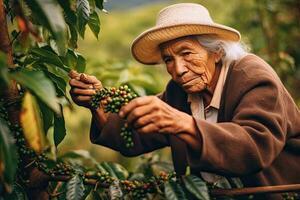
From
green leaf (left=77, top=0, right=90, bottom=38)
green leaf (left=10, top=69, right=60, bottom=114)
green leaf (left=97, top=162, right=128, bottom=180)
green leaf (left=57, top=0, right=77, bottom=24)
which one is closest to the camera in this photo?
green leaf (left=10, top=69, right=60, bottom=114)

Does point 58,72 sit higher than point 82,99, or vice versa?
point 58,72

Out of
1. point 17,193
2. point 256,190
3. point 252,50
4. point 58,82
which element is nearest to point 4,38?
point 58,82

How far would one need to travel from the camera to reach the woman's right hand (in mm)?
1950

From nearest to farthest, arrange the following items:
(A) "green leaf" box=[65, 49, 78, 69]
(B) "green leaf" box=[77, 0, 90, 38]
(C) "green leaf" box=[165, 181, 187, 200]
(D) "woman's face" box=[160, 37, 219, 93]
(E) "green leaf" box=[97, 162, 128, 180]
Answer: (C) "green leaf" box=[165, 181, 187, 200], (B) "green leaf" box=[77, 0, 90, 38], (A) "green leaf" box=[65, 49, 78, 69], (D) "woman's face" box=[160, 37, 219, 93], (E) "green leaf" box=[97, 162, 128, 180]

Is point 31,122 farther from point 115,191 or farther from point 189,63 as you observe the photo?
point 189,63

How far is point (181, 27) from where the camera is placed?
199 cm

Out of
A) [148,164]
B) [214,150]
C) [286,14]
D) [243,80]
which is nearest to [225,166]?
[214,150]

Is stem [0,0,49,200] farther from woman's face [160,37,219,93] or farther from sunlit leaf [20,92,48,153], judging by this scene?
woman's face [160,37,219,93]

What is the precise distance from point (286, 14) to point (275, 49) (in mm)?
807

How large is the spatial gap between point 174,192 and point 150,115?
0.88ft

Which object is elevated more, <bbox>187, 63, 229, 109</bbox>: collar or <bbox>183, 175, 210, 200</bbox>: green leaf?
<bbox>187, 63, 229, 109</bbox>: collar

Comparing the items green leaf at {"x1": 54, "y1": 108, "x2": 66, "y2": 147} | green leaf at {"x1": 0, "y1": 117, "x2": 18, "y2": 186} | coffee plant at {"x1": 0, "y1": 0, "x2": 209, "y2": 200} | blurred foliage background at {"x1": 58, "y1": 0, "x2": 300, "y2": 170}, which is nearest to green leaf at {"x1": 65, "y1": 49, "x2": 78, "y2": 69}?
coffee plant at {"x1": 0, "y1": 0, "x2": 209, "y2": 200}

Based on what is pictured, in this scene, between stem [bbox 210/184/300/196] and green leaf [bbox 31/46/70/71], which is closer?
stem [bbox 210/184/300/196]

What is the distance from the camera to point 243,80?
1851 millimetres
